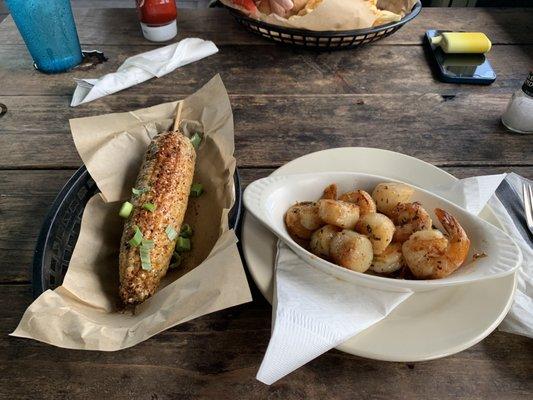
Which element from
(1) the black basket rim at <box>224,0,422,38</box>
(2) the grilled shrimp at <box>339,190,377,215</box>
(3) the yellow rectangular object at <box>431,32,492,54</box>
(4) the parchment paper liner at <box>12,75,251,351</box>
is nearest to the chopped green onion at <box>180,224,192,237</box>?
(4) the parchment paper liner at <box>12,75,251,351</box>

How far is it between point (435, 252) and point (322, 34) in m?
0.87

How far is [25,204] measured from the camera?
0.93 metres

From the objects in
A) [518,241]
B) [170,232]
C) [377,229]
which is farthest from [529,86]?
[170,232]

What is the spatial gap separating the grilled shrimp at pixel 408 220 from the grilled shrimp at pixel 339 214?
71 mm

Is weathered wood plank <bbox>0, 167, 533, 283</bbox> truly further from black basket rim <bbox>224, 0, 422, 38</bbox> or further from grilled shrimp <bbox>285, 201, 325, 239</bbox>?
black basket rim <bbox>224, 0, 422, 38</bbox>

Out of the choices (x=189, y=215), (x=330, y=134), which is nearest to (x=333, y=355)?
(x=189, y=215)

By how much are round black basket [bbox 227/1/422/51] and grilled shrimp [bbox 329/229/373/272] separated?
0.83 metres

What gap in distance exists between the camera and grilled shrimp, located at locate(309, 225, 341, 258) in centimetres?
69

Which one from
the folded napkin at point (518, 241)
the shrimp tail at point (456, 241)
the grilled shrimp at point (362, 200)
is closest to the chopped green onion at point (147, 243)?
the grilled shrimp at point (362, 200)

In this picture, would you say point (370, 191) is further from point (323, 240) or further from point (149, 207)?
point (149, 207)

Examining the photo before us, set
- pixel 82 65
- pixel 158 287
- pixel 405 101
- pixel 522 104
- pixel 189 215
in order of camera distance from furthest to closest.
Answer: pixel 82 65 < pixel 405 101 < pixel 522 104 < pixel 189 215 < pixel 158 287

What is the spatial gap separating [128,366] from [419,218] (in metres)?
0.51

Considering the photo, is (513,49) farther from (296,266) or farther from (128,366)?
(128,366)

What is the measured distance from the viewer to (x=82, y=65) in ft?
4.45
